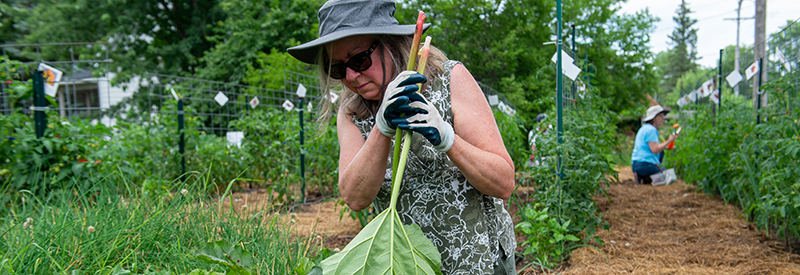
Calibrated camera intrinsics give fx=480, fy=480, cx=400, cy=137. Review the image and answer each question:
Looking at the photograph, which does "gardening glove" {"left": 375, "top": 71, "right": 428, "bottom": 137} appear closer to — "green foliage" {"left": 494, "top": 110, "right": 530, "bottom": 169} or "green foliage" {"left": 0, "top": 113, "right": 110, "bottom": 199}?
"green foliage" {"left": 0, "top": 113, "right": 110, "bottom": 199}

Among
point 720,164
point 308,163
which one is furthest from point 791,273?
point 308,163

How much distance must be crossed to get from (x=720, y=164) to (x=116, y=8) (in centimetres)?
2073

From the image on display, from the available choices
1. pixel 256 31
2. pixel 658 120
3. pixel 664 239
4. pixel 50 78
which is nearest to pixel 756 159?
pixel 664 239

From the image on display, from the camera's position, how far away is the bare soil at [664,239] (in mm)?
3172

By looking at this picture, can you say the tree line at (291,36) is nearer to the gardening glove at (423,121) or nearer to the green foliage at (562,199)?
the green foliage at (562,199)

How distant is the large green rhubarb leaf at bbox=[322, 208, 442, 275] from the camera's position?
1.12 meters

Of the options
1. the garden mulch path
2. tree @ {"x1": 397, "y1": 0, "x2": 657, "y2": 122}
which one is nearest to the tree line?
tree @ {"x1": 397, "y1": 0, "x2": 657, "y2": 122}

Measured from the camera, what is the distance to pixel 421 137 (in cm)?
141

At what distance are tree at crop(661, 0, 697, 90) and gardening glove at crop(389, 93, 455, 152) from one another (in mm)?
72266

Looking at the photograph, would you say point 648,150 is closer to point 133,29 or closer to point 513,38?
point 513,38

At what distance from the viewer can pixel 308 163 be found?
580cm

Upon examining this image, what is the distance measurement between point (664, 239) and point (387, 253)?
3687 millimetres

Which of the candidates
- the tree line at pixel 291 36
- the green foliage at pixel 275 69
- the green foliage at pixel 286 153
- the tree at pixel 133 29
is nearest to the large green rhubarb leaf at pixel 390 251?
the green foliage at pixel 286 153

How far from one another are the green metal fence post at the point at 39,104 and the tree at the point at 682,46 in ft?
234
